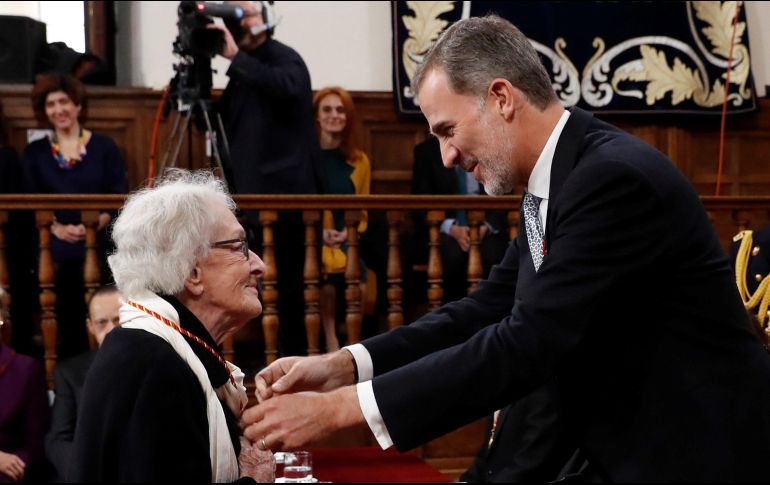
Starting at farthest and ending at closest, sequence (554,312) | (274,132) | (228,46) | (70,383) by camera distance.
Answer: (274,132) → (228,46) → (70,383) → (554,312)

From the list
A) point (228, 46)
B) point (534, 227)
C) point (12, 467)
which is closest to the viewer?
point (534, 227)

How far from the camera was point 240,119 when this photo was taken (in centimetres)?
495

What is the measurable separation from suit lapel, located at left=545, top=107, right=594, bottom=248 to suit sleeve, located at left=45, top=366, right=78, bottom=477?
2.81 meters

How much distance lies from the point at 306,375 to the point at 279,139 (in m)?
2.68

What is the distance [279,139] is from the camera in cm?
494

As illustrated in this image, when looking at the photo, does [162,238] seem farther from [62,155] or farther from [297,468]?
[62,155]

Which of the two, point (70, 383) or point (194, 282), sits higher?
point (194, 282)

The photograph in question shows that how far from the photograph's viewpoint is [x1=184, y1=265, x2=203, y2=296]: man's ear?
8.17 ft

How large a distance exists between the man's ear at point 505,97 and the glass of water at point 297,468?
1.34m

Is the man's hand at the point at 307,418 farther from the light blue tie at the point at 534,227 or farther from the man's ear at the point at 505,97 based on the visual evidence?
the man's ear at the point at 505,97

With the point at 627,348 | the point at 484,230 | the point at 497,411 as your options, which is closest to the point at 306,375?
the point at 627,348

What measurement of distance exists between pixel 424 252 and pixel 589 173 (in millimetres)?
3716

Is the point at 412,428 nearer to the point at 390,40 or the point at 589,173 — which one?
the point at 589,173

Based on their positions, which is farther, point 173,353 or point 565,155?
point 173,353
